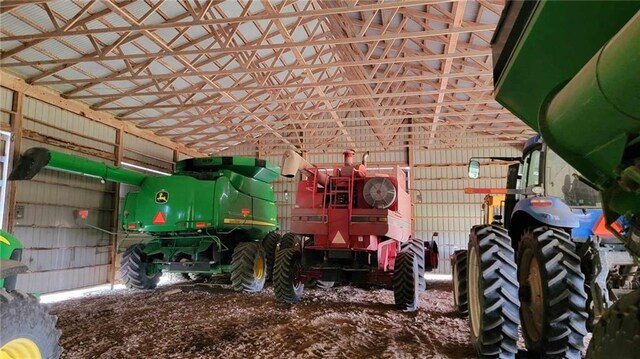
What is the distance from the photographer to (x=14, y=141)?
8.27m

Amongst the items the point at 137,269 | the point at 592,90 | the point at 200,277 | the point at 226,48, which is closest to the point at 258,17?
the point at 226,48

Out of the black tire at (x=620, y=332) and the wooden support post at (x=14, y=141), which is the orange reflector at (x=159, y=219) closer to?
the wooden support post at (x=14, y=141)

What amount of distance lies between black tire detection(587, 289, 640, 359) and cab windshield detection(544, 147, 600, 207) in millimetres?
2789

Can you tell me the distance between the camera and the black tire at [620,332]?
131 cm

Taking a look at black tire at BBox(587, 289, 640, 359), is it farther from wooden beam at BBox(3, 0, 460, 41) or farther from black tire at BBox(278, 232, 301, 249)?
black tire at BBox(278, 232, 301, 249)

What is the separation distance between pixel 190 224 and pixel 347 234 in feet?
11.5

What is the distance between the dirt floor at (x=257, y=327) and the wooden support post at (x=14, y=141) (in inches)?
87.2

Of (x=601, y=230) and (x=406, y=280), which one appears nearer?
(x=601, y=230)

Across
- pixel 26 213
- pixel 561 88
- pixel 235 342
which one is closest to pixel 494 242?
pixel 561 88

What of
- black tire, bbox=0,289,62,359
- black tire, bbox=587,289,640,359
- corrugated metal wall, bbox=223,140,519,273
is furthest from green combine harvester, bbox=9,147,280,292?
black tire, bbox=587,289,640,359

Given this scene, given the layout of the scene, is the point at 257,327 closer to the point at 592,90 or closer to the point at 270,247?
the point at 270,247

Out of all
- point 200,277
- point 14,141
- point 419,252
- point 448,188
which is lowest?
point 200,277

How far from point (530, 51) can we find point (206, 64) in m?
9.75

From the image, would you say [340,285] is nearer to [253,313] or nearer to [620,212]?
[253,313]
